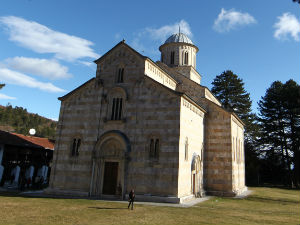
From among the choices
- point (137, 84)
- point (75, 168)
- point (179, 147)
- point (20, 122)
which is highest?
point (20, 122)

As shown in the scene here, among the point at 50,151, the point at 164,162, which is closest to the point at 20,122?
the point at 50,151

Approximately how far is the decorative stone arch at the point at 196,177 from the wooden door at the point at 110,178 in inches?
246

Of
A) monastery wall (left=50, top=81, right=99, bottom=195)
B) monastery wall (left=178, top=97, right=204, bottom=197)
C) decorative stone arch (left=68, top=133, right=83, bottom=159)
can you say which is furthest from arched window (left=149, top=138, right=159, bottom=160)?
decorative stone arch (left=68, top=133, right=83, bottom=159)

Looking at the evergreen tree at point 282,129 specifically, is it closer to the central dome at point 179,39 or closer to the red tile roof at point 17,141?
the central dome at point 179,39

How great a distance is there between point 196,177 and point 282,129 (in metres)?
27.4

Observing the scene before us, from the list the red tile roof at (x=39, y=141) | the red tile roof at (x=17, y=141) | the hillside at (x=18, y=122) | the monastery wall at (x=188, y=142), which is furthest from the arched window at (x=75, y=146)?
the hillside at (x=18, y=122)

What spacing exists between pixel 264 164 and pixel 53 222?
1606 inches

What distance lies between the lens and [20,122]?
9506cm

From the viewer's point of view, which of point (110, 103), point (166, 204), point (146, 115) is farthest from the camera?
point (110, 103)

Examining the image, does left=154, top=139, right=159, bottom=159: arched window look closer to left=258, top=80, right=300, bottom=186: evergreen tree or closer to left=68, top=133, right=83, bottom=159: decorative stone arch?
left=68, top=133, right=83, bottom=159: decorative stone arch

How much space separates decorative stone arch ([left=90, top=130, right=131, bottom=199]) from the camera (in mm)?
18547

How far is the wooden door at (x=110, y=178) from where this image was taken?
741 inches

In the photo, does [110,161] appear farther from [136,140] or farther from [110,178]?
[136,140]

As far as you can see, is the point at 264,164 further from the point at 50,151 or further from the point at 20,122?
the point at 20,122
